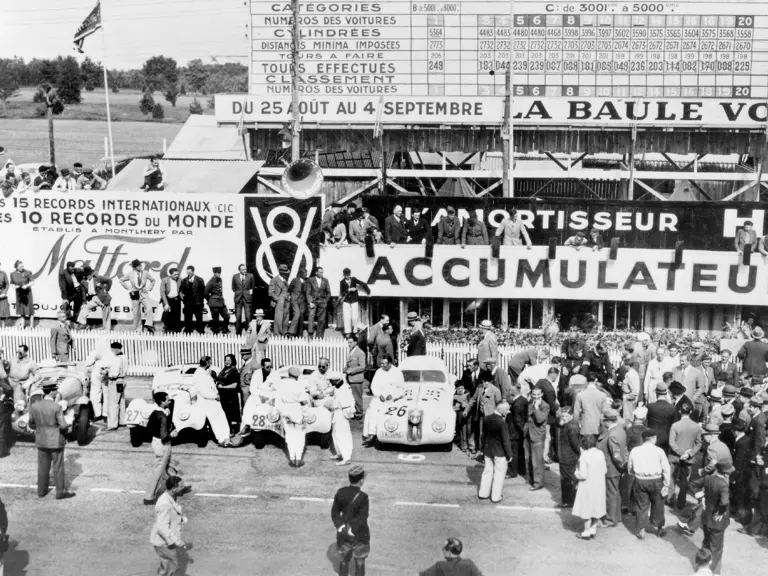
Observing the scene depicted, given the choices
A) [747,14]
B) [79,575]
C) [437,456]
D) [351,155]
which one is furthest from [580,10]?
[79,575]

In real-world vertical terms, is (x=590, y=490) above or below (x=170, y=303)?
below

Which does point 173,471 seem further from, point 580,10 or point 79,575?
point 580,10

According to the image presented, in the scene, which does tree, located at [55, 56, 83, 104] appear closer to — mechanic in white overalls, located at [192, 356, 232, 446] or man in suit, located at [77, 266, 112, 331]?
man in suit, located at [77, 266, 112, 331]

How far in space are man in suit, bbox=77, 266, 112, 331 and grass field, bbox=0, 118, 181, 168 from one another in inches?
1340

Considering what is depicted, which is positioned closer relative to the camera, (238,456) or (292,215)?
(238,456)

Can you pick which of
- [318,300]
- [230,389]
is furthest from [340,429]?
[318,300]

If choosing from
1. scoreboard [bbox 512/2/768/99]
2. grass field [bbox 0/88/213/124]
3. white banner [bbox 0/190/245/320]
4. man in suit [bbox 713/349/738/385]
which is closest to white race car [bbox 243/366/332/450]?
white banner [bbox 0/190/245/320]

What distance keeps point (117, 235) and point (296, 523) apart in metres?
12.0

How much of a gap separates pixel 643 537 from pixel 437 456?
4.29 meters

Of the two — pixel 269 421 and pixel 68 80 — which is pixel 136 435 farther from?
pixel 68 80

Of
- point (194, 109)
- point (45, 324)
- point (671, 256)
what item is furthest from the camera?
point (194, 109)

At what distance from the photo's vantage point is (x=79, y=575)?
41.1 feet

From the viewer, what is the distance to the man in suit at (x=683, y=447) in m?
14.3

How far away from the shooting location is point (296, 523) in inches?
557
